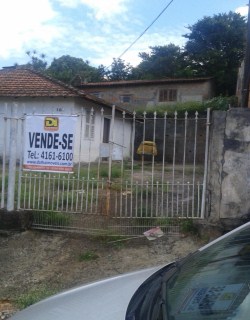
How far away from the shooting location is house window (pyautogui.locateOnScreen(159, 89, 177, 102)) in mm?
28484

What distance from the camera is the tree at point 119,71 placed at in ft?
129

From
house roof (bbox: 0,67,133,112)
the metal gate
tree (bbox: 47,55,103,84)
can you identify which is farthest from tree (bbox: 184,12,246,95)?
the metal gate

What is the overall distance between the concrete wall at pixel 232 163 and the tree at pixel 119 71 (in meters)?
34.2

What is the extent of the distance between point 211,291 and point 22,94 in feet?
56.0

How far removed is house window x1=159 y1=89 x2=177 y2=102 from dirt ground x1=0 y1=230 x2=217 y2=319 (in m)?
23.3

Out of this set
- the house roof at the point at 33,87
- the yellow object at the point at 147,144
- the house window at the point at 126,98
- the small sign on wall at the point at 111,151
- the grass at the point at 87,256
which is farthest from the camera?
the house window at the point at 126,98

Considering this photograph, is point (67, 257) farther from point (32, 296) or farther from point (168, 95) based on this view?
point (168, 95)

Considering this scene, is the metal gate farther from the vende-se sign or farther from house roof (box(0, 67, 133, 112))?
house roof (box(0, 67, 133, 112))

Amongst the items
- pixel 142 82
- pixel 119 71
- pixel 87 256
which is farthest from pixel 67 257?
pixel 119 71

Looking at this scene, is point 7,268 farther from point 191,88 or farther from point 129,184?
point 191,88

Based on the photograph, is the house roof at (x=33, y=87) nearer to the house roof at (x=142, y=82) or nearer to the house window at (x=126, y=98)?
the house roof at (x=142, y=82)

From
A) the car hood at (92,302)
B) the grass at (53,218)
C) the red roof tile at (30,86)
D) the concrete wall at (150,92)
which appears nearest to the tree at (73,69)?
the concrete wall at (150,92)

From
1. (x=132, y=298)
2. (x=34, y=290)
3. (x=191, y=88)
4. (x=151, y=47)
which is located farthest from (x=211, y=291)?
(x=151, y=47)

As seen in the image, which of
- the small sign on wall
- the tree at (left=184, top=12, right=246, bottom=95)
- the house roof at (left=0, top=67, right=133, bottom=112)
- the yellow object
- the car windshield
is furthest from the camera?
the tree at (left=184, top=12, right=246, bottom=95)
